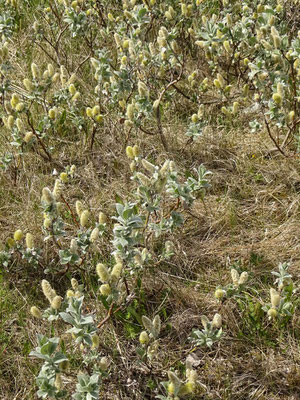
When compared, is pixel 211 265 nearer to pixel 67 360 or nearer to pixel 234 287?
pixel 234 287

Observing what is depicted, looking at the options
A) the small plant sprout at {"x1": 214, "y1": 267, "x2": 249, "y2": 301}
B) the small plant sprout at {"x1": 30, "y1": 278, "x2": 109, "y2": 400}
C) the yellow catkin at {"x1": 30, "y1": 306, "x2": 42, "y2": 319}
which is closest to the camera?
the small plant sprout at {"x1": 30, "y1": 278, "x2": 109, "y2": 400}

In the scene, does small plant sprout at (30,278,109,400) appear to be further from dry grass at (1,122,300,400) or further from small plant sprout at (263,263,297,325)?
small plant sprout at (263,263,297,325)

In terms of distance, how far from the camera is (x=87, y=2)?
433cm

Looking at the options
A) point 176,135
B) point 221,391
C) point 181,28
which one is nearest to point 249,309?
point 221,391

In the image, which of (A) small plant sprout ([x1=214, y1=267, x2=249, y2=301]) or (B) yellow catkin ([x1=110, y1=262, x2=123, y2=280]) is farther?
(A) small plant sprout ([x1=214, y1=267, x2=249, y2=301])

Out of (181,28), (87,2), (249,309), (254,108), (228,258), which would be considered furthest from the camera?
(87,2)

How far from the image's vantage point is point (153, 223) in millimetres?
2320

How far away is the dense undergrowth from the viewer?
210cm

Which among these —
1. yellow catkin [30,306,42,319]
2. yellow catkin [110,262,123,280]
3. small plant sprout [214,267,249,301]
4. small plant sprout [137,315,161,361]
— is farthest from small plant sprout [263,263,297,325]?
yellow catkin [30,306,42,319]

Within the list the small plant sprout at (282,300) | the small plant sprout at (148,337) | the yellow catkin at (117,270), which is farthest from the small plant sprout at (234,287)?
the yellow catkin at (117,270)

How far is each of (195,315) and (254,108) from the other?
62.9 inches

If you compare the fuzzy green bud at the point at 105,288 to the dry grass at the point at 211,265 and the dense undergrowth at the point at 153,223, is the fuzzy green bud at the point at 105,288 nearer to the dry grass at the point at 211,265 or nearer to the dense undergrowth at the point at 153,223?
the dense undergrowth at the point at 153,223

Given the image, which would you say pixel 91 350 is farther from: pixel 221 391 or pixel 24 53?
pixel 24 53

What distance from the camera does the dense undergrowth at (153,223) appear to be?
2.10 m
